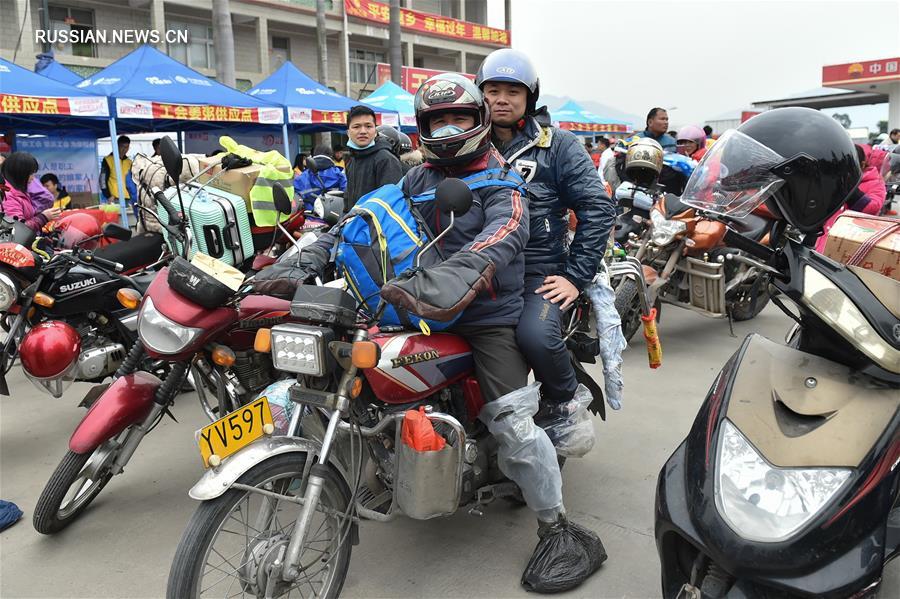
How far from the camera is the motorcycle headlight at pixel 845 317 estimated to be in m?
1.74

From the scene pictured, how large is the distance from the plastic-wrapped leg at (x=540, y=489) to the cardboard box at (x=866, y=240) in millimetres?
1143

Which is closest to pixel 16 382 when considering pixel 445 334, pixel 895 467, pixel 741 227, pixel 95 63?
pixel 445 334

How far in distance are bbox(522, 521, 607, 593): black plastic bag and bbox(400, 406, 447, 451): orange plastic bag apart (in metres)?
0.70

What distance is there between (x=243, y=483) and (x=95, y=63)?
2536 centimetres

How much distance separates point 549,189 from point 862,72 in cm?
4171

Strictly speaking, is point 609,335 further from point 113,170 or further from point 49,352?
point 113,170

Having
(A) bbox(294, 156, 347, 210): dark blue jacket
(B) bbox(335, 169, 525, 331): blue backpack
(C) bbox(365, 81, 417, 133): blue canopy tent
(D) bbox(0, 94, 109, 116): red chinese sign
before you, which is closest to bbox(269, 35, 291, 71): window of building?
(C) bbox(365, 81, 417, 133): blue canopy tent

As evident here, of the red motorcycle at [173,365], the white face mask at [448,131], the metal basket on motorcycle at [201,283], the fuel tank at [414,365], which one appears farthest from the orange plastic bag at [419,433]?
the white face mask at [448,131]

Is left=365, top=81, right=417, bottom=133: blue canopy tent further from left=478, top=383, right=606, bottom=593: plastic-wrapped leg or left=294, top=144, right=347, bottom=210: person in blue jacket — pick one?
left=478, top=383, right=606, bottom=593: plastic-wrapped leg

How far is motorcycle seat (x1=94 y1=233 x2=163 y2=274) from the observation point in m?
4.47

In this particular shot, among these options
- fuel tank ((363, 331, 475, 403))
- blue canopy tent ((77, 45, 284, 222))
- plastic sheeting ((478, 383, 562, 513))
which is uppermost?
blue canopy tent ((77, 45, 284, 222))

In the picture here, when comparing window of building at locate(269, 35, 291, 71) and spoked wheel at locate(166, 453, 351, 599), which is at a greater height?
window of building at locate(269, 35, 291, 71)

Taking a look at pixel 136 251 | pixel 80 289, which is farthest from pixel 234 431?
pixel 136 251

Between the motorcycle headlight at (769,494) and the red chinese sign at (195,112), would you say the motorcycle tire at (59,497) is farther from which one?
the red chinese sign at (195,112)
